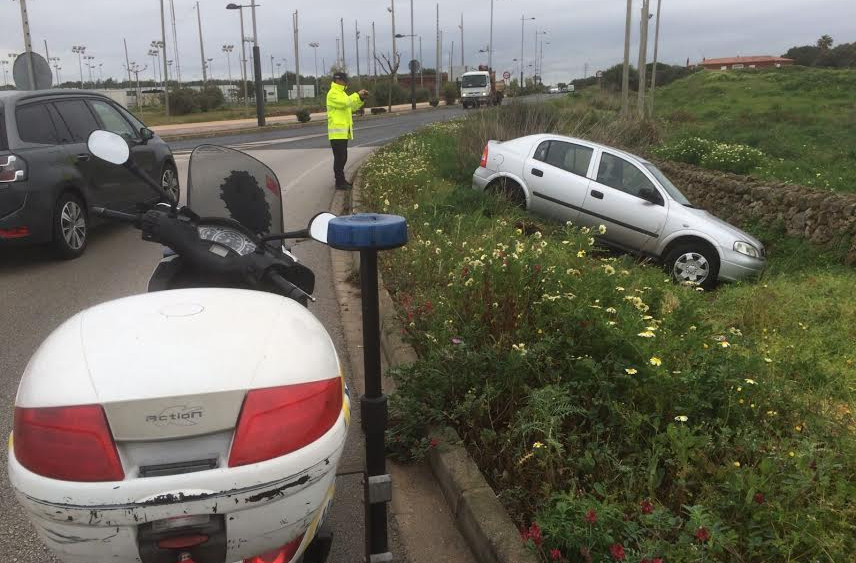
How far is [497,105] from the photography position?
52.4 feet

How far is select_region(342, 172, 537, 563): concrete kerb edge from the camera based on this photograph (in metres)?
2.67

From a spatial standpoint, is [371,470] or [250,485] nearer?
[250,485]

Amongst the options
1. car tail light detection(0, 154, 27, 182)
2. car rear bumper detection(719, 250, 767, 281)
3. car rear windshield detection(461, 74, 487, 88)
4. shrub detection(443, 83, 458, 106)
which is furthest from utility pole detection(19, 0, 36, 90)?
shrub detection(443, 83, 458, 106)

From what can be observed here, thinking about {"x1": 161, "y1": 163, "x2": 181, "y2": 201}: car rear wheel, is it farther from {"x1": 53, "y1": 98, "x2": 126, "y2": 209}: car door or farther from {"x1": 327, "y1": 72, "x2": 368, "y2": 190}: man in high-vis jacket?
{"x1": 327, "y1": 72, "x2": 368, "y2": 190}: man in high-vis jacket

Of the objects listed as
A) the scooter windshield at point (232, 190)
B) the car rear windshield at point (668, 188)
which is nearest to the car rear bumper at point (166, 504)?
the scooter windshield at point (232, 190)

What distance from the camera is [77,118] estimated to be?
780 centimetres

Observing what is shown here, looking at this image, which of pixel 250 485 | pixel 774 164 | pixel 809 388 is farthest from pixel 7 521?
pixel 774 164

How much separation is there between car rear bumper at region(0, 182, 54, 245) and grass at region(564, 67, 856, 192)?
12385 mm

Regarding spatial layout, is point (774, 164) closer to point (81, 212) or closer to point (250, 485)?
point (81, 212)

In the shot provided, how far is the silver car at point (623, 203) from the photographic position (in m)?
8.93

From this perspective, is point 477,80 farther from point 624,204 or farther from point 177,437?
point 177,437

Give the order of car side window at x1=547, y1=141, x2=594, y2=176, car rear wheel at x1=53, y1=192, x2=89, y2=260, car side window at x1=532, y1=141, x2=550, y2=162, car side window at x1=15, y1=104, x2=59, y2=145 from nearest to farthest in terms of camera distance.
A: 1. car side window at x1=15, y1=104, x2=59, y2=145
2. car rear wheel at x1=53, y1=192, x2=89, y2=260
3. car side window at x1=547, y1=141, x2=594, y2=176
4. car side window at x1=532, y1=141, x2=550, y2=162

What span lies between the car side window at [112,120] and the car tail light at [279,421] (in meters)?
7.49

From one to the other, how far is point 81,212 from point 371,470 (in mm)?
6249
